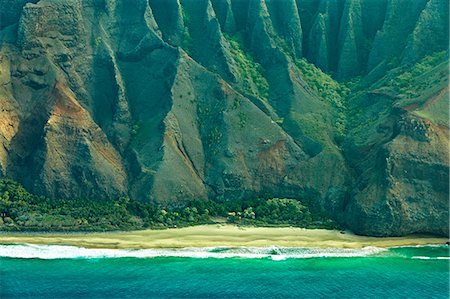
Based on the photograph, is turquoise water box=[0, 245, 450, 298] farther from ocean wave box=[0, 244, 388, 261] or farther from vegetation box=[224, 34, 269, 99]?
vegetation box=[224, 34, 269, 99]

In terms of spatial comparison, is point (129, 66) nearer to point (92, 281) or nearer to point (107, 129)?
point (107, 129)

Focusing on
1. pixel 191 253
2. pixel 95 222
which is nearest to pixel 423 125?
pixel 191 253

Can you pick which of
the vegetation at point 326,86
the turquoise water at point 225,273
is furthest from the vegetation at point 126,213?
the vegetation at point 326,86

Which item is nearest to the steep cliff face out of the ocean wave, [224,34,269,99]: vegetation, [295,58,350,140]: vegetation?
[224,34,269,99]: vegetation

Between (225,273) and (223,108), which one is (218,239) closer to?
(225,273)

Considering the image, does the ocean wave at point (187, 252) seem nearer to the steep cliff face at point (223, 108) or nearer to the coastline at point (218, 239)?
the coastline at point (218, 239)
